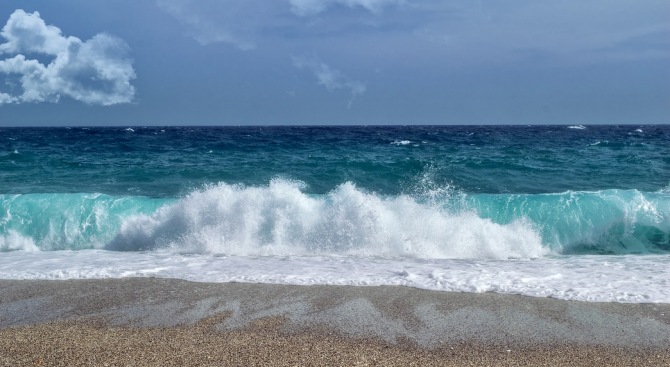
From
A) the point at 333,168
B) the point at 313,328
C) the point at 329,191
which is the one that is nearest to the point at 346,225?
the point at 313,328

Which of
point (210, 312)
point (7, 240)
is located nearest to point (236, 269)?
point (210, 312)

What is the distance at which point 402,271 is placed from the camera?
6.83m

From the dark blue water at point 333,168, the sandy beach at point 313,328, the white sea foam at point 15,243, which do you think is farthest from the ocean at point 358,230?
the sandy beach at point 313,328

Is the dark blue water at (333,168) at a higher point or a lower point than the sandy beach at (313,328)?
higher

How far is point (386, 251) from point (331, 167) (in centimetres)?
923

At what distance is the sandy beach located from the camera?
414cm

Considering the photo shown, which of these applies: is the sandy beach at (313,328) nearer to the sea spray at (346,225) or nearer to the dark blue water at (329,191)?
the sea spray at (346,225)

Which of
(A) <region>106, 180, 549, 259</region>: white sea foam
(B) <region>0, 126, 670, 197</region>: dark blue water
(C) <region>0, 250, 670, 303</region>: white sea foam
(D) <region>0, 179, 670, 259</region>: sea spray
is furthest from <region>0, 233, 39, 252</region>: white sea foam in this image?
(B) <region>0, 126, 670, 197</region>: dark blue water

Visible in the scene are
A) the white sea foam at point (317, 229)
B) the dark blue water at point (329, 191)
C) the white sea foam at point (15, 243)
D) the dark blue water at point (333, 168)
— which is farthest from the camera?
the dark blue water at point (333, 168)

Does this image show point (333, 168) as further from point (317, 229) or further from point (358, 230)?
point (358, 230)

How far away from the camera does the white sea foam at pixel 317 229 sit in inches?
342

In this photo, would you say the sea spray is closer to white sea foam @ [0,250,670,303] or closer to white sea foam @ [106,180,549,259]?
white sea foam @ [106,180,549,259]

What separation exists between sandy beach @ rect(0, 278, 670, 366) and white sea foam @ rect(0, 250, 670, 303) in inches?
13.0

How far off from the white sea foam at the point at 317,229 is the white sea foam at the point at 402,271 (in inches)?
25.3
